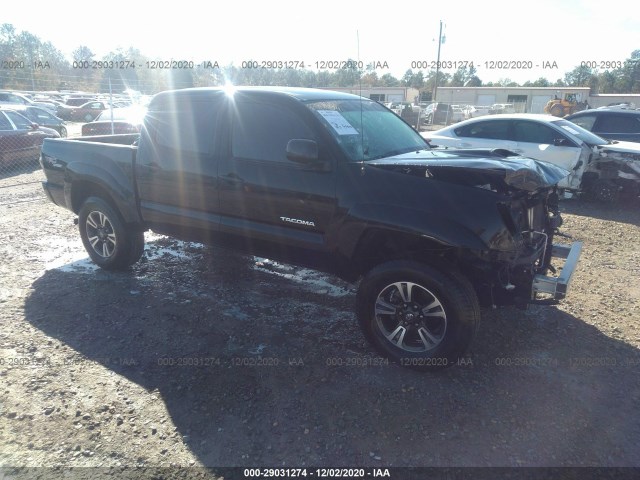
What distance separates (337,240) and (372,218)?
39 centimetres

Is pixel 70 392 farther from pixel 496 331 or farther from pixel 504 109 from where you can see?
pixel 504 109

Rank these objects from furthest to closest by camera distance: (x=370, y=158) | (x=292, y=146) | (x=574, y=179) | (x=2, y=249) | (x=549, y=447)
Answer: (x=574, y=179) < (x=2, y=249) < (x=370, y=158) < (x=292, y=146) < (x=549, y=447)

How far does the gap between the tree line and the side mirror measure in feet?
2.07

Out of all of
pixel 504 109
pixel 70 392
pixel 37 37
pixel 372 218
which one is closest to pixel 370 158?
pixel 372 218

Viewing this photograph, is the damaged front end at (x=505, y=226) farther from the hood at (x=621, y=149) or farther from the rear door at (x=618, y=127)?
the rear door at (x=618, y=127)

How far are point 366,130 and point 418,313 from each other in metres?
1.71

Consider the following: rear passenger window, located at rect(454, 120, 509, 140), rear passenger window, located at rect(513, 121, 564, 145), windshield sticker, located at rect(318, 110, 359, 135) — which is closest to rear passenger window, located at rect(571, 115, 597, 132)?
rear passenger window, located at rect(513, 121, 564, 145)

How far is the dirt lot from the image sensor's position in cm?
274

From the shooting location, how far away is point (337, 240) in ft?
12.1

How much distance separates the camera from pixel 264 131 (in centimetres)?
407

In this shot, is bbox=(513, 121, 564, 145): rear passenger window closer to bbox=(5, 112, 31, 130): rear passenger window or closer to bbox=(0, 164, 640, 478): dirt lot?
bbox=(0, 164, 640, 478): dirt lot

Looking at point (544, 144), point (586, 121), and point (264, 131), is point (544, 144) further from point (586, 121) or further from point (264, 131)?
point (264, 131)

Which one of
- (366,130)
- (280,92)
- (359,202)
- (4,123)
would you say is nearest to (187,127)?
(280,92)

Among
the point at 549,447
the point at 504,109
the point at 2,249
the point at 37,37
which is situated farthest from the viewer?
the point at 37,37
